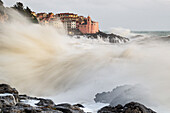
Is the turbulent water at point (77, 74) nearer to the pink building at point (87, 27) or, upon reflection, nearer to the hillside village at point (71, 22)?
the hillside village at point (71, 22)

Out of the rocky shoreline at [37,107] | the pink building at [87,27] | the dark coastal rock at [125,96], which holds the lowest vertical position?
the dark coastal rock at [125,96]

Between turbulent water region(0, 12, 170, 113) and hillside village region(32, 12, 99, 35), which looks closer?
turbulent water region(0, 12, 170, 113)

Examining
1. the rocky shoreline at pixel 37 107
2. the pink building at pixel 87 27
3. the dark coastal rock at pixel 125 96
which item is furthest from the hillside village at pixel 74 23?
the rocky shoreline at pixel 37 107

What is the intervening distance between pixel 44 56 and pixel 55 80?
5.48 metres

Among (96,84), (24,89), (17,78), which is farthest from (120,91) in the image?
(17,78)

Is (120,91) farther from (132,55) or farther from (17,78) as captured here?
(132,55)

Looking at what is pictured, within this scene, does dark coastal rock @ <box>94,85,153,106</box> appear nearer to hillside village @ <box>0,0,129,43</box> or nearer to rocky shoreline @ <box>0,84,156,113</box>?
rocky shoreline @ <box>0,84,156,113</box>

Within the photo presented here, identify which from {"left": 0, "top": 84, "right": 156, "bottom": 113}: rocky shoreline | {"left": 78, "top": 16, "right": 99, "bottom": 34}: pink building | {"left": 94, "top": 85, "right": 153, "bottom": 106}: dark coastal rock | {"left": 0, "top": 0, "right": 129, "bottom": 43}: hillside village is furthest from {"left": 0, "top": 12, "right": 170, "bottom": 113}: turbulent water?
{"left": 78, "top": 16, "right": 99, "bottom": 34}: pink building

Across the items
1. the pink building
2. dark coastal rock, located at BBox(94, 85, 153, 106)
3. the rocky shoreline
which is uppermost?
the pink building

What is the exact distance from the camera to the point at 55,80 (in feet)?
47.7

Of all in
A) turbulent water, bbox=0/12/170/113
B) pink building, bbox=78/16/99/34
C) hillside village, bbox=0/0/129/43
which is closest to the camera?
turbulent water, bbox=0/12/170/113

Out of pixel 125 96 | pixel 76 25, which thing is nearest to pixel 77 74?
pixel 125 96

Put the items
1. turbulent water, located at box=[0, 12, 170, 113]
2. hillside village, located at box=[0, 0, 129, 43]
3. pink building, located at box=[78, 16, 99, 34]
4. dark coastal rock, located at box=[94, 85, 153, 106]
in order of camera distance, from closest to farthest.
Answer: dark coastal rock, located at box=[94, 85, 153, 106] → turbulent water, located at box=[0, 12, 170, 113] → hillside village, located at box=[0, 0, 129, 43] → pink building, located at box=[78, 16, 99, 34]

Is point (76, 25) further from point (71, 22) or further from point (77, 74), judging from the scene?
point (77, 74)
